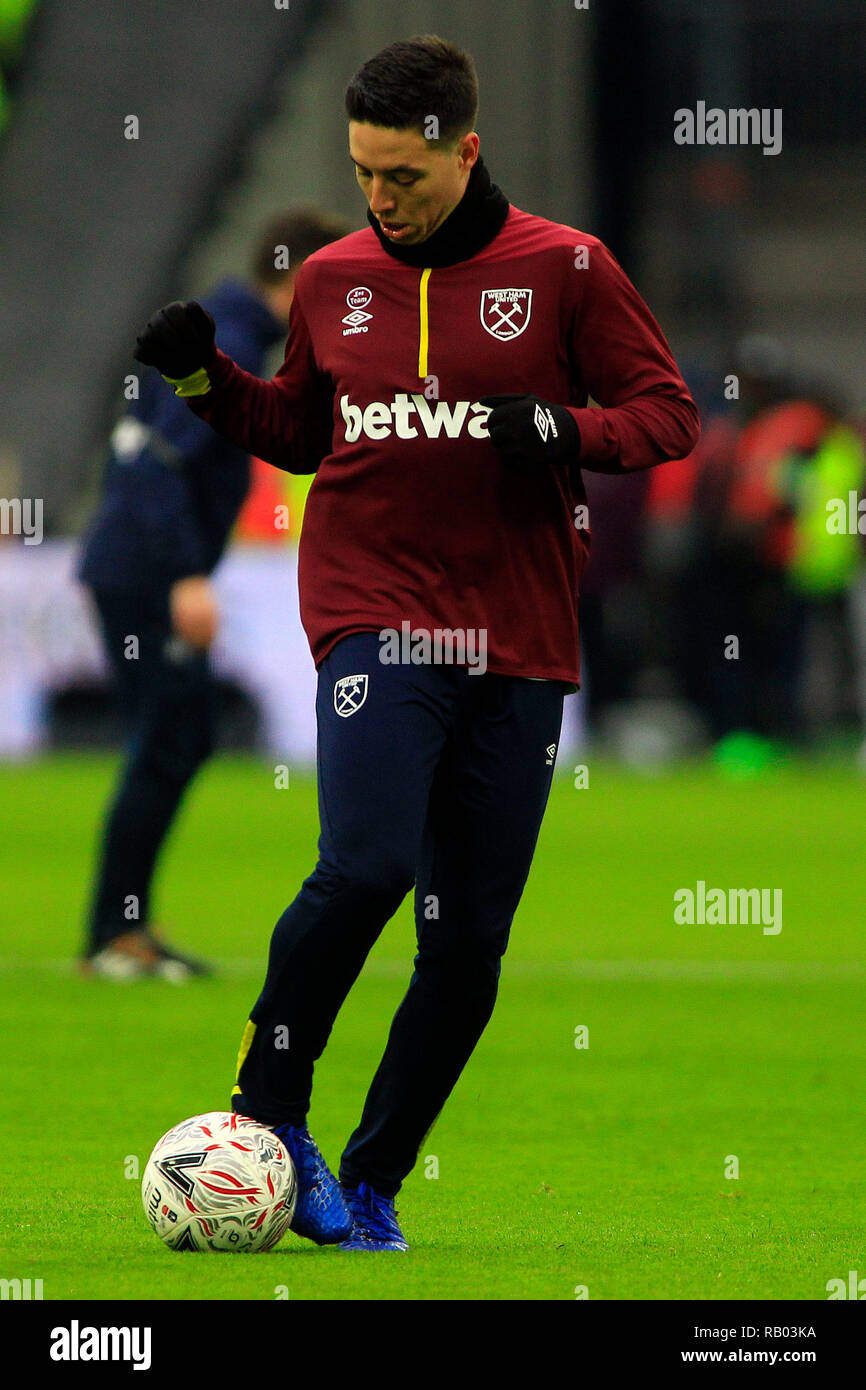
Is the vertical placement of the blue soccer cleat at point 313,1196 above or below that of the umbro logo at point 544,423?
below

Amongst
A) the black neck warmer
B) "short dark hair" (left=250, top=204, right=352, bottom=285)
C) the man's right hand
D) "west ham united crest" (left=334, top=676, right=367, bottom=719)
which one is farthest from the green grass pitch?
"short dark hair" (left=250, top=204, right=352, bottom=285)

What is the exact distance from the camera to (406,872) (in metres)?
4.60

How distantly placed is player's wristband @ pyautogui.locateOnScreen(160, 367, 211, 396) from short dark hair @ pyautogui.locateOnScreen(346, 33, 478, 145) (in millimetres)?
571

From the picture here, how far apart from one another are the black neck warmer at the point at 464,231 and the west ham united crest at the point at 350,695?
0.80 metres

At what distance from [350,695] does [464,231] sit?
90 centimetres

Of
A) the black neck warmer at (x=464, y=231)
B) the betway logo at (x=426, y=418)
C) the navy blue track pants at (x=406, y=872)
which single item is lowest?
the navy blue track pants at (x=406, y=872)

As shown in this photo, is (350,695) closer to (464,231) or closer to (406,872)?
(406,872)

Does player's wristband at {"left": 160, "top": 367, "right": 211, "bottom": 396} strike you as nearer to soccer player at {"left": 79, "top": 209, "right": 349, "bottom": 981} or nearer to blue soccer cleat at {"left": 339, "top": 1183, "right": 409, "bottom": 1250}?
blue soccer cleat at {"left": 339, "top": 1183, "right": 409, "bottom": 1250}

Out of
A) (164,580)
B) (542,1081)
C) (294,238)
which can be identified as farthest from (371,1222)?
(294,238)

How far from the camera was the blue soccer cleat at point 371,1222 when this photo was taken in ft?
15.9

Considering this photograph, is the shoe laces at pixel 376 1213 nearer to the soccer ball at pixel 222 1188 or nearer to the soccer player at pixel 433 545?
the soccer player at pixel 433 545

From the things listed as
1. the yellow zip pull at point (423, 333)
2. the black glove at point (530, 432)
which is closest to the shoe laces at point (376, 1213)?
the black glove at point (530, 432)

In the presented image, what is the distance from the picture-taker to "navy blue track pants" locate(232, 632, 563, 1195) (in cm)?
463

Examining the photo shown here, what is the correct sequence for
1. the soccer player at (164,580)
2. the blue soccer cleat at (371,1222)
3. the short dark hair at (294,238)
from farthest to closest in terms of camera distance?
the soccer player at (164,580), the short dark hair at (294,238), the blue soccer cleat at (371,1222)
